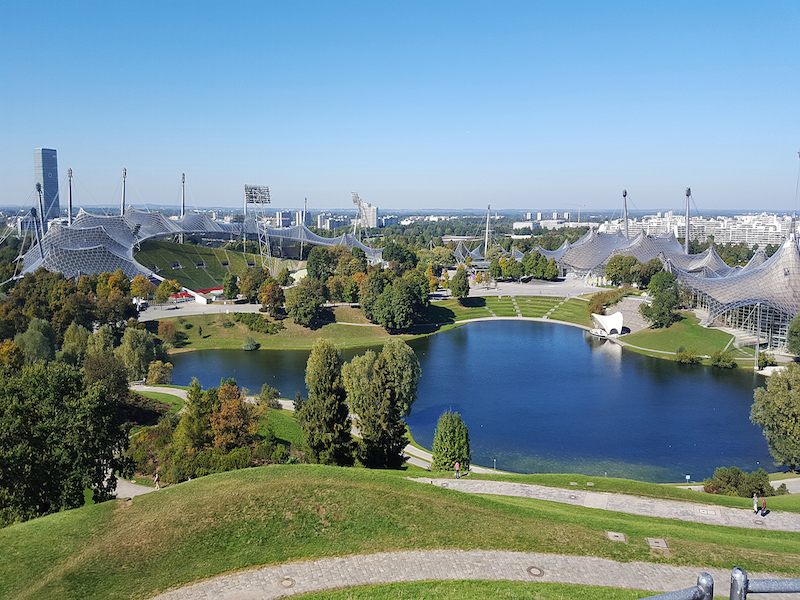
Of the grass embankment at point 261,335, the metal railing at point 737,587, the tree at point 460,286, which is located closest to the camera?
the metal railing at point 737,587

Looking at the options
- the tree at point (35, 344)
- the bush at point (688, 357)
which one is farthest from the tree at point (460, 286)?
the tree at point (35, 344)

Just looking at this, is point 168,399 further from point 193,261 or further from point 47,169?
point 47,169

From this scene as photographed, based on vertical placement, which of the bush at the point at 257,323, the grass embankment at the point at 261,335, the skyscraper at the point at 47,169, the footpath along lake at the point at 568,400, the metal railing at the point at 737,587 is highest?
the skyscraper at the point at 47,169

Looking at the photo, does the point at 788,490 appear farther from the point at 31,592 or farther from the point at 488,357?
the point at 488,357

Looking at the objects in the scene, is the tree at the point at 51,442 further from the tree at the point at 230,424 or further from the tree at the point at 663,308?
the tree at the point at 663,308

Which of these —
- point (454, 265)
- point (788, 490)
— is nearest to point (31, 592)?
point (788, 490)

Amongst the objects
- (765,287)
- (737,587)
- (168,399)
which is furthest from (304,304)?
(737,587)

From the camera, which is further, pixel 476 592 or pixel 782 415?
pixel 782 415
